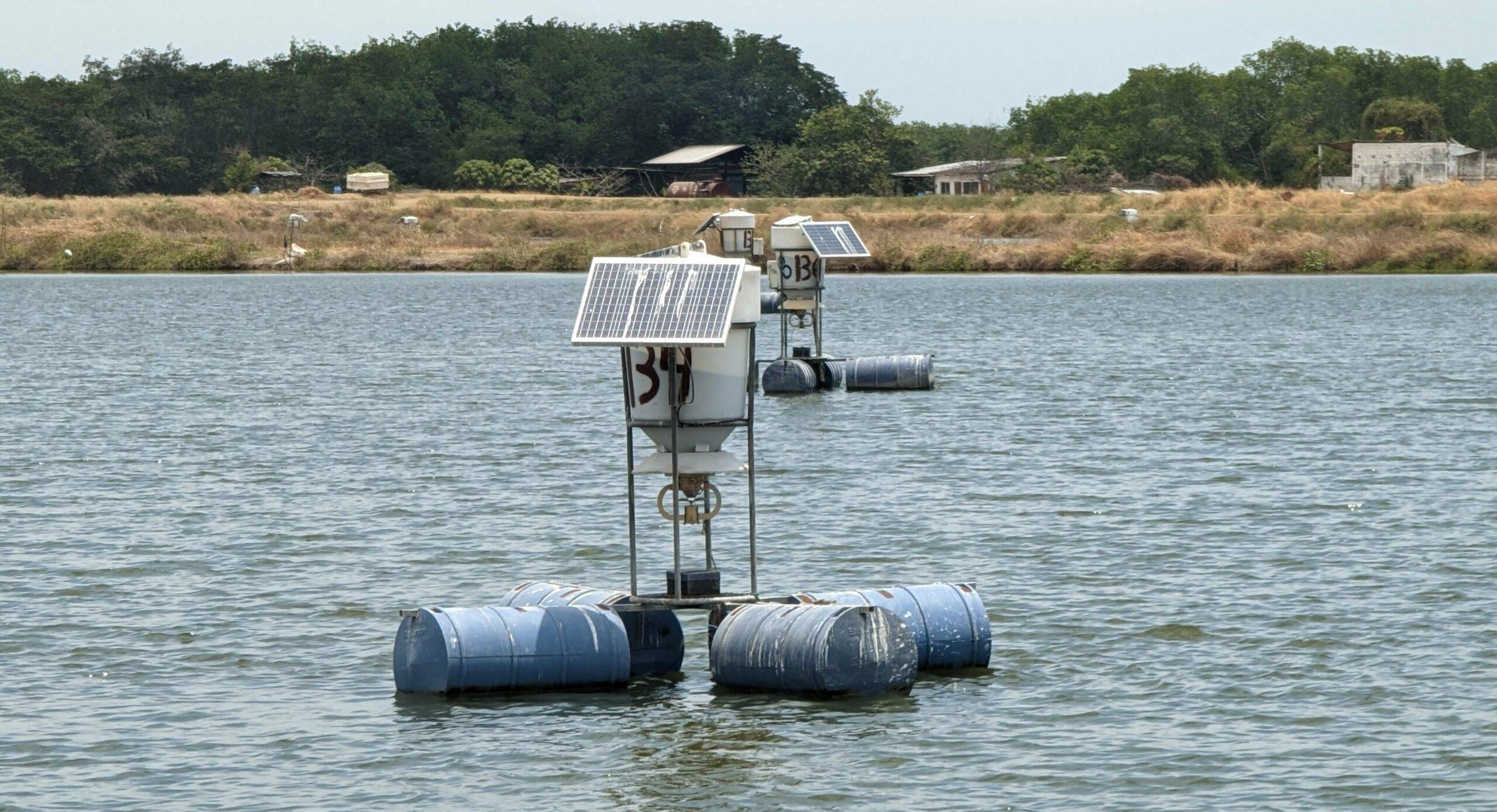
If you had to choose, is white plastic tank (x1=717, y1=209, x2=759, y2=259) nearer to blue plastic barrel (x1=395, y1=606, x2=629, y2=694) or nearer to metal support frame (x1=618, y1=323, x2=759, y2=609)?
metal support frame (x1=618, y1=323, x2=759, y2=609)

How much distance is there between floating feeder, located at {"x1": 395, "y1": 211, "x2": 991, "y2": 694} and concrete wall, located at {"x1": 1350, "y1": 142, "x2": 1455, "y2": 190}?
125 metres

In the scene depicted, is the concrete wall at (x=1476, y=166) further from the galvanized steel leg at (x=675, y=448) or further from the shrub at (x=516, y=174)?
the galvanized steel leg at (x=675, y=448)

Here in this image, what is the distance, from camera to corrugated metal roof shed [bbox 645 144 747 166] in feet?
489

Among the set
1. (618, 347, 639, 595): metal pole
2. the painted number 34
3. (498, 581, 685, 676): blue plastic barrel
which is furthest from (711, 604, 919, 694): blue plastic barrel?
the painted number 34

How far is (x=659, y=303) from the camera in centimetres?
1515

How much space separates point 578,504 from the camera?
2869 cm

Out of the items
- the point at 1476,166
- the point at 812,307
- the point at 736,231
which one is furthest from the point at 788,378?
the point at 1476,166

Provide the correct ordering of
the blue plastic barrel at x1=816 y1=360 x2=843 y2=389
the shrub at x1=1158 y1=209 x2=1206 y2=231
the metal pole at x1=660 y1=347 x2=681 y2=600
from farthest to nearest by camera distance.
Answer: the shrub at x1=1158 y1=209 x2=1206 y2=231
the blue plastic barrel at x1=816 y1=360 x2=843 y2=389
the metal pole at x1=660 y1=347 x2=681 y2=600

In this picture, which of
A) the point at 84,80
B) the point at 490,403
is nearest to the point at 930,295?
the point at 490,403

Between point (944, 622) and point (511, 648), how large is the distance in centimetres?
377

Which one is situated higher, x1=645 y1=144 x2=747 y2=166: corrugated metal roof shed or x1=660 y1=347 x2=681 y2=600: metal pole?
x1=645 y1=144 x2=747 y2=166: corrugated metal roof shed

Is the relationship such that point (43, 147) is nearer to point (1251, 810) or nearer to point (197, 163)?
point (197, 163)

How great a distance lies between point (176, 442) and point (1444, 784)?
27588mm

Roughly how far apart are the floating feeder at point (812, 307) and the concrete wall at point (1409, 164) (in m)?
94.2
